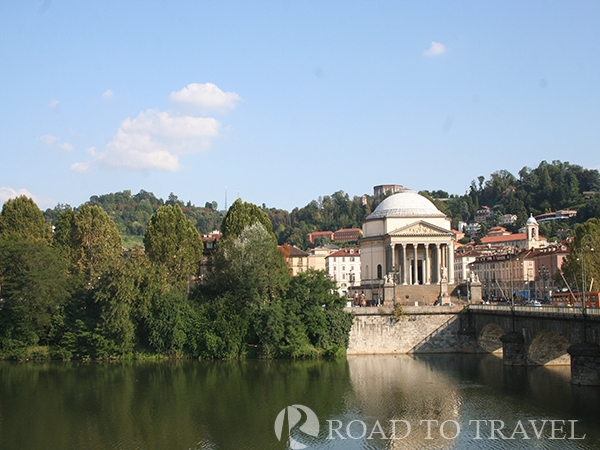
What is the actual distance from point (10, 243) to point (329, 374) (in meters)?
26.7

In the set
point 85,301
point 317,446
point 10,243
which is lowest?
point 317,446

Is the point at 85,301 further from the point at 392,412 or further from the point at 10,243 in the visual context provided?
the point at 392,412

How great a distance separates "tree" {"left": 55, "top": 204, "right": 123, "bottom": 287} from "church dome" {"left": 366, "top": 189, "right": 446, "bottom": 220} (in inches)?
1025

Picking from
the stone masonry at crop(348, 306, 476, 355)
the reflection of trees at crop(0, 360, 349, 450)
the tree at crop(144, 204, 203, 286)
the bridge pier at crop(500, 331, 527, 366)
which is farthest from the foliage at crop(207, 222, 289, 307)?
the bridge pier at crop(500, 331, 527, 366)

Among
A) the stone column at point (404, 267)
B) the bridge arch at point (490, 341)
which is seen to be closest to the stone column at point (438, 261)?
the stone column at point (404, 267)

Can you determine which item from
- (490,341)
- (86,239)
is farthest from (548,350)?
(86,239)

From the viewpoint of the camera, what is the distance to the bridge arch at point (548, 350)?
4638cm

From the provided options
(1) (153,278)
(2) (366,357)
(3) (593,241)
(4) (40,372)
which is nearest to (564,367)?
(2) (366,357)

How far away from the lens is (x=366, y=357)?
54.2 metres

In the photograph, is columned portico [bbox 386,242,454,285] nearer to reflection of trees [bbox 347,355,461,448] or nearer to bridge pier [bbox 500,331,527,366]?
reflection of trees [bbox 347,355,461,448]

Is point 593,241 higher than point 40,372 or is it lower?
higher

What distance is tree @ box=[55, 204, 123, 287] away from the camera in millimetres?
61062

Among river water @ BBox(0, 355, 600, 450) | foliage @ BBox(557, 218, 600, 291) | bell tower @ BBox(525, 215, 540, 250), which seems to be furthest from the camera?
bell tower @ BBox(525, 215, 540, 250)

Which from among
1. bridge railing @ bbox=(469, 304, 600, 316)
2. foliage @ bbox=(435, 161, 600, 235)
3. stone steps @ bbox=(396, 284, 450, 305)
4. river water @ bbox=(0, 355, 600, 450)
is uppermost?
foliage @ bbox=(435, 161, 600, 235)
